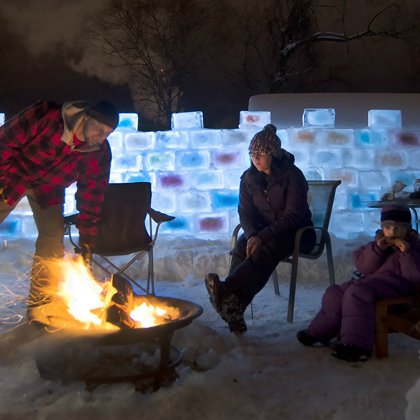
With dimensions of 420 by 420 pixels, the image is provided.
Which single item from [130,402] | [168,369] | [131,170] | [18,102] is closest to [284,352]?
[168,369]

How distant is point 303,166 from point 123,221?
6.97 feet

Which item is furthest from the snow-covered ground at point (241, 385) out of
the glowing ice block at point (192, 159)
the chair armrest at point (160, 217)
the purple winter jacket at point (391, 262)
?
the glowing ice block at point (192, 159)

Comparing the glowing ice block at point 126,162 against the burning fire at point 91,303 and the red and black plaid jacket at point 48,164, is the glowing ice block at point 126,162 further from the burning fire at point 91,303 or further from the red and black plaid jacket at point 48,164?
the burning fire at point 91,303

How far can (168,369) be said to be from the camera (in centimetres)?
169

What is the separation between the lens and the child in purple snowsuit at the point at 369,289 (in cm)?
198

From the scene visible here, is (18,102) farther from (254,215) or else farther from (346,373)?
(346,373)

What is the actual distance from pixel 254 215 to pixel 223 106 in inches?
464

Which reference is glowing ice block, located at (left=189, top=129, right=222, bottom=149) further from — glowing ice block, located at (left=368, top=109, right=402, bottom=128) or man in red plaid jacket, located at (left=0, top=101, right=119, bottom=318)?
man in red plaid jacket, located at (left=0, top=101, right=119, bottom=318)

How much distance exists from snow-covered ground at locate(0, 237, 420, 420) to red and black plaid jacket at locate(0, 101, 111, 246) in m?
0.73

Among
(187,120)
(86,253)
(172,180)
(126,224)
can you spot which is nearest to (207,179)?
(172,180)

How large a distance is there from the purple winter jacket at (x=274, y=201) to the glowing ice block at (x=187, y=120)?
175cm

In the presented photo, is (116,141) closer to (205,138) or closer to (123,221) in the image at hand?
(205,138)

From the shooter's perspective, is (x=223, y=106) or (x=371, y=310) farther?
(x=223, y=106)

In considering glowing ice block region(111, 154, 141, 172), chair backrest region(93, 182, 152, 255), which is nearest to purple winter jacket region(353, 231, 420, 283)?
chair backrest region(93, 182, 152, 255)
